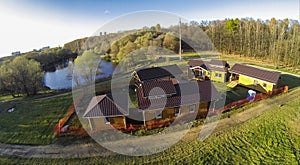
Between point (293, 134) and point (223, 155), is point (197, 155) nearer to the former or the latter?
point (223, 155)

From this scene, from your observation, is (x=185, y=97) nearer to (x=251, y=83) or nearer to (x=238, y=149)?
(x=238, y=149)

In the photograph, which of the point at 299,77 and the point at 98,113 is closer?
the point at 98,113

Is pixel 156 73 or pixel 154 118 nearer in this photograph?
pixel 154 118

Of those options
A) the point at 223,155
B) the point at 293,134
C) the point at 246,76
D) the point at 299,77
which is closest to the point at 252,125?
the point at 293,134

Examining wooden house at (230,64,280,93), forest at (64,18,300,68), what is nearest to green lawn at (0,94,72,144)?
forest at (64,18,300,68)

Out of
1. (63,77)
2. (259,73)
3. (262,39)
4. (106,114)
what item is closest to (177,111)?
(106,114)
